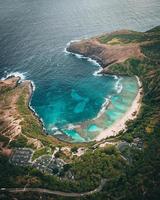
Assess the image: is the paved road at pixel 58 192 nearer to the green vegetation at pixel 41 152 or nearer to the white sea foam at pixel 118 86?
the green vegetation at pixel 41 152

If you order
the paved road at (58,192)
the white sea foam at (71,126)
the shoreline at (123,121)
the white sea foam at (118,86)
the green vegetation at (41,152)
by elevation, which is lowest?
the white sea foam at (118,86)

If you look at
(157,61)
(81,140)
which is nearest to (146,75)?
(157,61)

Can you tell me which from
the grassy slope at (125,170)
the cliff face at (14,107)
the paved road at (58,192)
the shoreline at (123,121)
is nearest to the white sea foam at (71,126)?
the shoreline at (123,121)

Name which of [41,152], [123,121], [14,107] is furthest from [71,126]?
[14,107]

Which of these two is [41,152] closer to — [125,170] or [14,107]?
[125,170]

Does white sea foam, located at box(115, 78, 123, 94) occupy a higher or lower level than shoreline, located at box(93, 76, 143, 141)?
lower

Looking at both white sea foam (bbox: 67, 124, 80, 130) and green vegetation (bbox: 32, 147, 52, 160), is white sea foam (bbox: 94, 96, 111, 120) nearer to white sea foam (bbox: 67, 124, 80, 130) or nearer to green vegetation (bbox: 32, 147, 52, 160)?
white sea foam (bbox: 67, 124, 80, 130)

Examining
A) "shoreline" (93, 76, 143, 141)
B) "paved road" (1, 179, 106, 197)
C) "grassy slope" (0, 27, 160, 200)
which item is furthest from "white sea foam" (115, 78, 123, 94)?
"paved road" (1, 179, 106, 197)

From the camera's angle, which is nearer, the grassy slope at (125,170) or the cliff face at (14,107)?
the grassy slope at (125,170)
